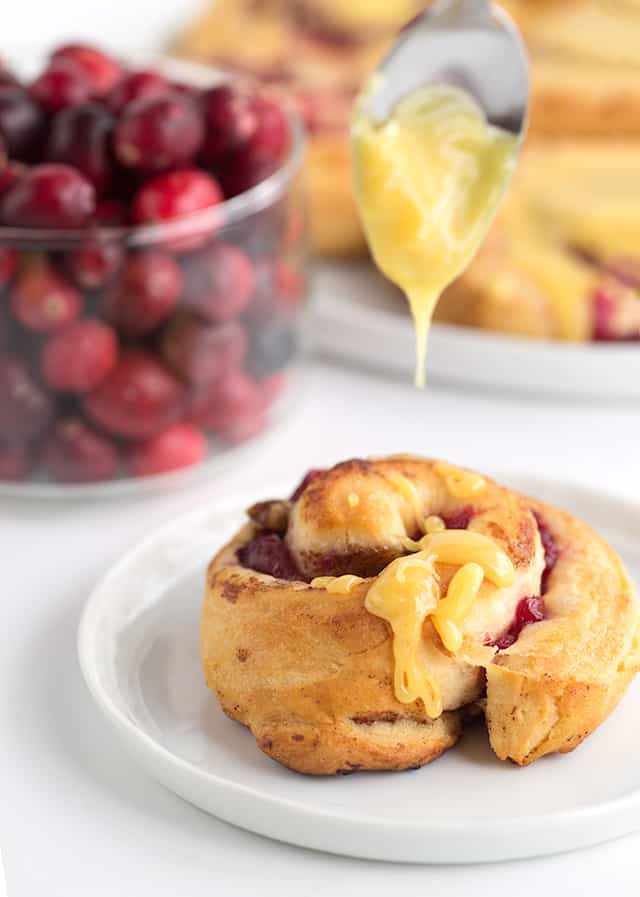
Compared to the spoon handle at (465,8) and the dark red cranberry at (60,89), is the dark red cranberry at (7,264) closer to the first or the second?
the dark red cranberry at (60,89)

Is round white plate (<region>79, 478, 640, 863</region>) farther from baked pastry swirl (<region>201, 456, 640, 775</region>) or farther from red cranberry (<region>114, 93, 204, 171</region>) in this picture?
red cranberry (<region>114, 93, 204, 171</region>)

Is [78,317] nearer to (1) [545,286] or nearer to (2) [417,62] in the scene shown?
(2) [417,62]

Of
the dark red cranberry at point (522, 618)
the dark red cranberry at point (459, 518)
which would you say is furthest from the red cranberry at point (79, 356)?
the dark red cranberry at point (522, 618)

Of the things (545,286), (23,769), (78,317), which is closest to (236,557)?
(23,769)

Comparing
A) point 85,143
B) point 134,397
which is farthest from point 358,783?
point 85,143

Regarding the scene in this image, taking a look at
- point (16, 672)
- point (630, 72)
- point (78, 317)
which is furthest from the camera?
point (630, 72)
